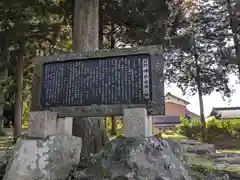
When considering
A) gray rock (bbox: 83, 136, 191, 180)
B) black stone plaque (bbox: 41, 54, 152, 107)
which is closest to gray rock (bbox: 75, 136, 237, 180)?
gray rock (bbox: 83, 136, 191, 180)

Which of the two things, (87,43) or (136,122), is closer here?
(136,122)

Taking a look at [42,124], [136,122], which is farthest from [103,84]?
[42,124]

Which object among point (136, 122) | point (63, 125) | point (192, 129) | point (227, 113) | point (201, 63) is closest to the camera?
point (136, 122)

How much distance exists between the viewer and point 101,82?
11.8ft

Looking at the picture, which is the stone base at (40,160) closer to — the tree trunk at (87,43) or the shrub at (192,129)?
the tree trunk at (87,43)

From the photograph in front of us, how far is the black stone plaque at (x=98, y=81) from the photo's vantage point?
3412mm

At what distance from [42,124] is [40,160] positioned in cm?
50

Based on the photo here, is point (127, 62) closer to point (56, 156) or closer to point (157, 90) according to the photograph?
point (157, 90)

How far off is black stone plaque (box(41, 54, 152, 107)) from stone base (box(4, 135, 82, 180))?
24.2 inches

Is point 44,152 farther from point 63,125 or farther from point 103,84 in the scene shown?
point 103,84

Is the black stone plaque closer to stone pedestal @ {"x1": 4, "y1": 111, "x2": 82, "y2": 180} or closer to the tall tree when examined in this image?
stone pedestal @ {"x1": 4, "y1": 111, "x2": 82, "y2": 180}

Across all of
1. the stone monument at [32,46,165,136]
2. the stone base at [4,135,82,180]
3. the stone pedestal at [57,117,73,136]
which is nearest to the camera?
the stone base at [4,135,82,180]

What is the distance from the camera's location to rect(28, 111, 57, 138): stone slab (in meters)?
3.42

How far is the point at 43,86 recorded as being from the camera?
3.84 m
